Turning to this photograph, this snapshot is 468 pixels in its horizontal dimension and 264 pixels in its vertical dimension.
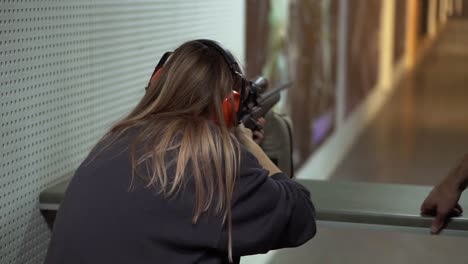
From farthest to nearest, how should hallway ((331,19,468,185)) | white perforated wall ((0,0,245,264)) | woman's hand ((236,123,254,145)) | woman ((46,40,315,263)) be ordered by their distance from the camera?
1. hallway ((331,19,468,185))
2. white perforated wall ((0,0,245,264))
3. woman's hand ((236,123,254,145))
4. woman ((46,40,315,263))

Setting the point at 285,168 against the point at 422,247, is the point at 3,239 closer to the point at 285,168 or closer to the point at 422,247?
the point at 285,168

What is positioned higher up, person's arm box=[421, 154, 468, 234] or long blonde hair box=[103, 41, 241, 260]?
long blonde hair box=[103, 41, 241, 260]

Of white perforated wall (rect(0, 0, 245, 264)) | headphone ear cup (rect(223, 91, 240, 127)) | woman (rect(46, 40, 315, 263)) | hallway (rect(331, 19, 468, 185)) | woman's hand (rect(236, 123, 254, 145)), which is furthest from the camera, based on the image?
hallway (rect(331, 19, 468, 185))

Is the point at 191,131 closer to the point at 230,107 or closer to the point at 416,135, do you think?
the point at 230,107

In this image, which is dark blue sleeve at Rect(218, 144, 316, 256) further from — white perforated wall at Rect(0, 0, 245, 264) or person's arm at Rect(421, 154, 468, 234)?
white perforated wall at Rect(0, 0, 245, 264)

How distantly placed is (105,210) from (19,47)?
2.25 feet

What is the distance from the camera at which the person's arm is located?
2.25m

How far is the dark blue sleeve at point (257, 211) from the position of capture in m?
1.78

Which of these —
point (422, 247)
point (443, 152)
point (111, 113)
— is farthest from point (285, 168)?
point (443, 152)

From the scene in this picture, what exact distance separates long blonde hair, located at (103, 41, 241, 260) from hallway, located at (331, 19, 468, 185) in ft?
15.8

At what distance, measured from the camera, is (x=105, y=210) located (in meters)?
1.75

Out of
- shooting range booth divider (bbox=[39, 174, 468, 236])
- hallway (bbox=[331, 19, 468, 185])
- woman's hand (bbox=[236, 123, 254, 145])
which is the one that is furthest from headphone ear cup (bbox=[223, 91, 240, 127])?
hallway (bbox=[331, 19, 468, 185])

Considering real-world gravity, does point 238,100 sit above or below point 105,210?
above

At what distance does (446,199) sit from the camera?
226 centimetres
